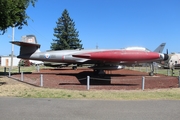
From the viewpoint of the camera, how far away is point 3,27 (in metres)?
15.3

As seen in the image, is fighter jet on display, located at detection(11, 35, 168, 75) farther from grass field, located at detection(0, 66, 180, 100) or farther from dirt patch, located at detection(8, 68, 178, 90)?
grass field, located at detection(0, 66, 180, 100)

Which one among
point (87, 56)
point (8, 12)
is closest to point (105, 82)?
point (87, 56)

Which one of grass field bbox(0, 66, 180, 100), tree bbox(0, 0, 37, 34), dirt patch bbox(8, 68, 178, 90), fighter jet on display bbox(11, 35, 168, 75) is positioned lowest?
grass field bbox(0, 66, 180, 100)

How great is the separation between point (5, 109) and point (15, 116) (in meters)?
1.02

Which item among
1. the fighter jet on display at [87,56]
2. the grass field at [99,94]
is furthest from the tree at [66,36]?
the grass field at [99,94]

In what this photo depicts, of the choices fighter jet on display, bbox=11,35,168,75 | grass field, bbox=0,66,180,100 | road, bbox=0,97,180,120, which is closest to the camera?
road, bbox=0,97,180,120

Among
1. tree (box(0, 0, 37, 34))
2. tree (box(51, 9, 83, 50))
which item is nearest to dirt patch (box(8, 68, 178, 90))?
tree (box(0, 0, 37, 34))

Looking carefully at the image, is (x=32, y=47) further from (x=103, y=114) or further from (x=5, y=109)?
(x=103, y=114)

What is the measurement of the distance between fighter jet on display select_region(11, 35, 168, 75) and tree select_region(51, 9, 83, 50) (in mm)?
30621

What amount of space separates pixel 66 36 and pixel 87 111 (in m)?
52.6

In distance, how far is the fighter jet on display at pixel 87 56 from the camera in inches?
576

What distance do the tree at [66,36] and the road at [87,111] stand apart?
158ft

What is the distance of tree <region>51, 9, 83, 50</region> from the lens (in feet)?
183

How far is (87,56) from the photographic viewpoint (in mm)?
15000
